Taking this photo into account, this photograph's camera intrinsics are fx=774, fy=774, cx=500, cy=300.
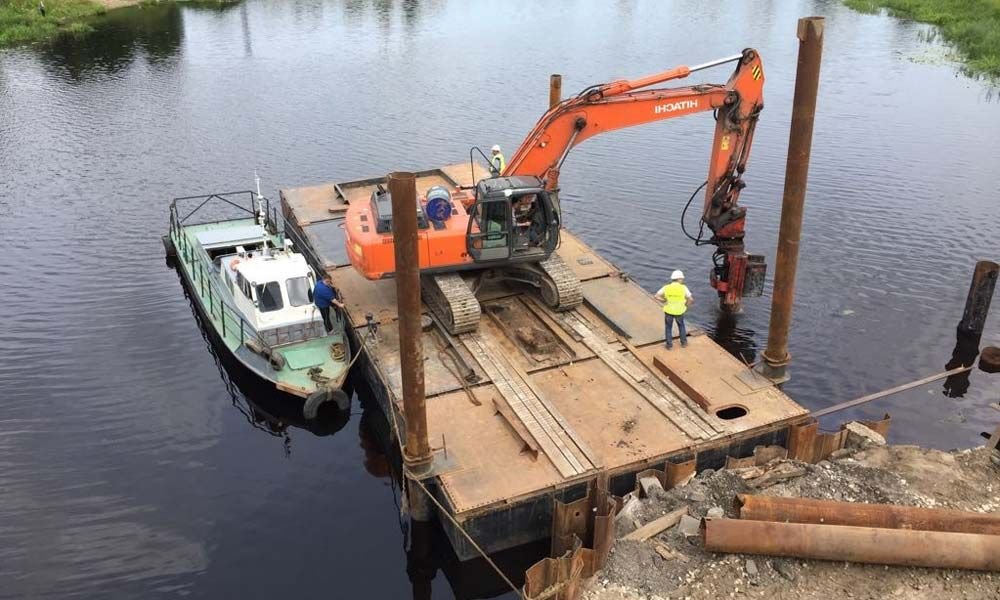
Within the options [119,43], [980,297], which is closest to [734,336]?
[980,297]

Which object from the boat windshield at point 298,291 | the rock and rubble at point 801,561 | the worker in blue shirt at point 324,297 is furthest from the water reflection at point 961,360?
the boat windshield at point 298,291

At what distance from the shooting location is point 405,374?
10.5 metres

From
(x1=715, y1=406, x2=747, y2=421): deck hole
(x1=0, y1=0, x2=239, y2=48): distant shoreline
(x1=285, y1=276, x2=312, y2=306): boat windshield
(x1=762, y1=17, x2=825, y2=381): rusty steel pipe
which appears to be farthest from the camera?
(x1=0, y1=0, x2=239, y2=48): distant shoreline

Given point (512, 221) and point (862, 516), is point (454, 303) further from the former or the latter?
point (862, 516)

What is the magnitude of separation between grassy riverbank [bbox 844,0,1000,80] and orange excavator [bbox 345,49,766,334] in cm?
2974

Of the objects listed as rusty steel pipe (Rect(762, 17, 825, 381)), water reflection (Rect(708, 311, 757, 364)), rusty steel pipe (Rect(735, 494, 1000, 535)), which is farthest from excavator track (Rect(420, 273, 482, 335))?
rusty steel pipe (Rect(735, 494, 1000, 535))

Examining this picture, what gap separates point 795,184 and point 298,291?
9.99 metres

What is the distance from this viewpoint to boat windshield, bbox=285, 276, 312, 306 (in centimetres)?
1630

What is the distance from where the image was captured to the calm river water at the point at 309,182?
41.8 ft

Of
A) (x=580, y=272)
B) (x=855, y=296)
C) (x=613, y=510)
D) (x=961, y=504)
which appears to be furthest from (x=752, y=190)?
(x=613, y=510)

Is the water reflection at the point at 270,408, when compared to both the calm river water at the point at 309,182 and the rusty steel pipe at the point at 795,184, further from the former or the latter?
the rusty steel pipe at the point at 795,184

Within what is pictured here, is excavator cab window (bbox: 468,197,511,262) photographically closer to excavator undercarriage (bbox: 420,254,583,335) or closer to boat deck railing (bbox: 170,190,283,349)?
excavator undercarriage (bbox: 420,254,583,335)

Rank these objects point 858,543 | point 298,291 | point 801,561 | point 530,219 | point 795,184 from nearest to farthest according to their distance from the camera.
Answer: point 858,543, point 801,561, point 795,184, point 530,219, point 298,291

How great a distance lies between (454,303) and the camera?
14.7 meters
